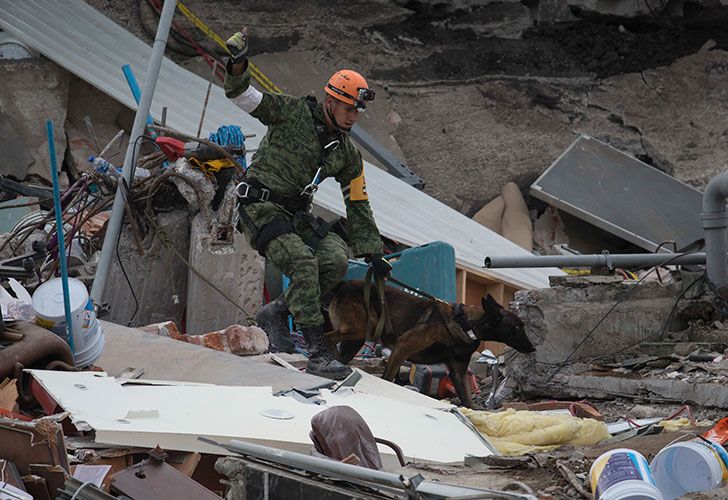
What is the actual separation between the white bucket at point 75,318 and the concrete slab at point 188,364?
0.49 feet

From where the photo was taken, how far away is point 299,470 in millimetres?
3227

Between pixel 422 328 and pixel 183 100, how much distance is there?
16.5ft

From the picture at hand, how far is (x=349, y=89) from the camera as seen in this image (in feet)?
22.1

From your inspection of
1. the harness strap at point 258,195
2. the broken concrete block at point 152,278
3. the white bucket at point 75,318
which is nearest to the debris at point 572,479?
the white bucket at point 75,318

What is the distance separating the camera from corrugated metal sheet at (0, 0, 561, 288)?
10695mm

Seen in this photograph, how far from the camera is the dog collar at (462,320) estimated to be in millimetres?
7586

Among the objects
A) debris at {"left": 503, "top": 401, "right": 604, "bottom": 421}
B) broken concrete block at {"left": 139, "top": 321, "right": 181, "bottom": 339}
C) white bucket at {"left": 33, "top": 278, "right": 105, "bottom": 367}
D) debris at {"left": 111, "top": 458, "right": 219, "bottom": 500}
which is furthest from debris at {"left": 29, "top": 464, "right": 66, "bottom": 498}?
broken concrete block at {"left": 139, "top": 321, "right": 181, "bottom": 339}

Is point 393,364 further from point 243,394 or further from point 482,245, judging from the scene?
point 482,245

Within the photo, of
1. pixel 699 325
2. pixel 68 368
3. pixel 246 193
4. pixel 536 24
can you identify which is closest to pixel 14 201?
pixel 246 193

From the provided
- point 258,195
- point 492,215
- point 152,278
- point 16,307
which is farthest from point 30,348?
point 492,215

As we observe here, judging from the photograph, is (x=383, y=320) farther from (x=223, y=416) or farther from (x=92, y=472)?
(x=92, y=472)

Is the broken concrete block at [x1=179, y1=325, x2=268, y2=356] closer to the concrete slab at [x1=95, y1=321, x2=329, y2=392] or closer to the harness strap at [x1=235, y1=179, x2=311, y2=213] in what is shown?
the concrete slab at [x1=95, y1=321, x2=329, y2=392]

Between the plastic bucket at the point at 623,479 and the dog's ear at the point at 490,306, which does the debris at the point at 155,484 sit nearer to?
the plastic bucket at the point at 623,479

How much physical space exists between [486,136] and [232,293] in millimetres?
6822
